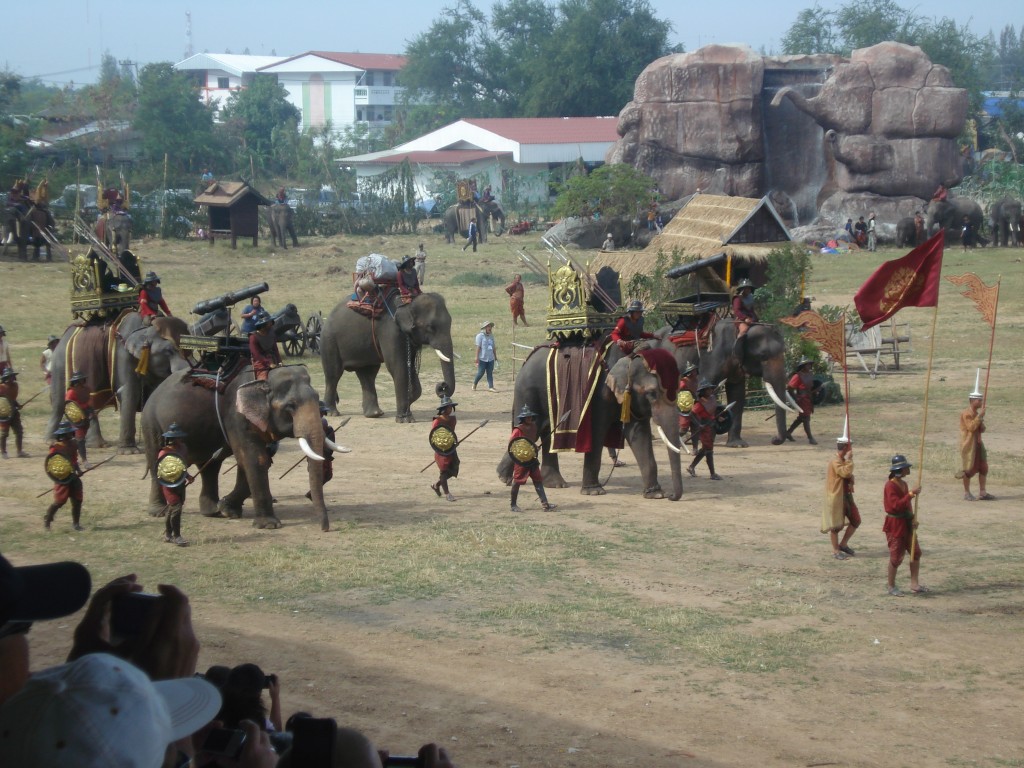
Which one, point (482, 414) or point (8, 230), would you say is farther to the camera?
point (8, 230)

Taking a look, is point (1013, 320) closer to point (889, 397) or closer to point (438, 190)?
point (889, 397)

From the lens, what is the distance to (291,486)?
14195 millimetres

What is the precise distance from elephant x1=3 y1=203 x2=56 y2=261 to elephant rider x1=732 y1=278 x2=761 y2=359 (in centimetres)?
2081

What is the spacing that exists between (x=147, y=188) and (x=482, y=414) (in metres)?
32.5

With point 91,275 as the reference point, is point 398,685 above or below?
below

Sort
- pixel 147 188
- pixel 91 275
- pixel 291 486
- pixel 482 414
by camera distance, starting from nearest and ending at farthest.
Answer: pixel 291 486, pixel 91 275, pixel 482 414, pixel 147 188

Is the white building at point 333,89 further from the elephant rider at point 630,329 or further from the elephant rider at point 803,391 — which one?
the elephant rider at point 630,329

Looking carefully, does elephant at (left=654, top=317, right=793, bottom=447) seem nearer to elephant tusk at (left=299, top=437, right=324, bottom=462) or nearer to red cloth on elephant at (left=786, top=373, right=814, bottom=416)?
red cloth on elephant at (left=786, top=373, right=814, bottom=416)

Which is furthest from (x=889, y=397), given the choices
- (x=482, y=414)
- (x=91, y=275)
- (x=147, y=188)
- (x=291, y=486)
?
(x=147, y=188)

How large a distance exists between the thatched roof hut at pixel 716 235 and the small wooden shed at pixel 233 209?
16668 mm

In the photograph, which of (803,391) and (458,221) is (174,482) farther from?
(458,221)

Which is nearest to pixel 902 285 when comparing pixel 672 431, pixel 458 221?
pixel 672 431

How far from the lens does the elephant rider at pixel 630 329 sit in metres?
13.8

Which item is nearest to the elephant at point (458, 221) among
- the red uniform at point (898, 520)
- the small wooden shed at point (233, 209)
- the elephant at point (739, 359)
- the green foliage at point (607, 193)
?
the green foliage at point (607, 193)
